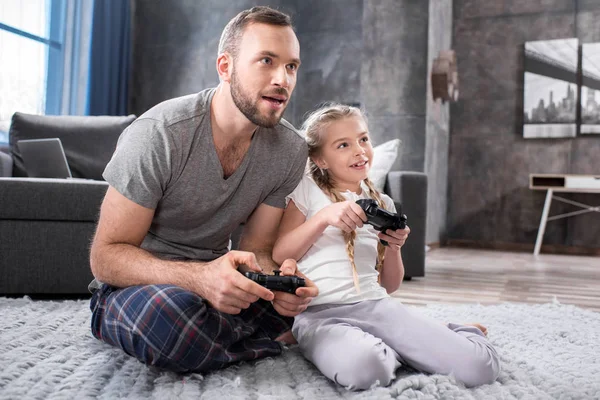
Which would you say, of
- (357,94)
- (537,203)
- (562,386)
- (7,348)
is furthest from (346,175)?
(537,203)

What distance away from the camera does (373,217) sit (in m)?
1.15

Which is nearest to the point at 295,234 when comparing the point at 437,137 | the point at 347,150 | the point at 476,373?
the point at 347,150

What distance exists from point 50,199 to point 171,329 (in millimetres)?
1290

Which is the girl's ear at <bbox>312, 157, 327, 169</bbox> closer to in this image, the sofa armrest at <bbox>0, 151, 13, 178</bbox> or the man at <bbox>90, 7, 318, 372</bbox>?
the man at <bbox>90, 7, 318, 372</bbox>

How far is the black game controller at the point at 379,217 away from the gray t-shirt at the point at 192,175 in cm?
25

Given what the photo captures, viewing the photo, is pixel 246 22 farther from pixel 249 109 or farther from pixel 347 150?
pixel 347 150

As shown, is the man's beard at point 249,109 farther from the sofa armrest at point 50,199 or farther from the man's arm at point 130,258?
the sofa armrest at point 50,199

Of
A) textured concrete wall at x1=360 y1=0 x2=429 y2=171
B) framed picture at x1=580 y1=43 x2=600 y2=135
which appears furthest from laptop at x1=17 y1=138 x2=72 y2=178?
framed picture at x1=580 y1=43 x2=600 y2=135

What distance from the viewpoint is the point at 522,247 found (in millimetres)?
5359

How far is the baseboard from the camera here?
5117 millimetres

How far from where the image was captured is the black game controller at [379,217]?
3.75ft

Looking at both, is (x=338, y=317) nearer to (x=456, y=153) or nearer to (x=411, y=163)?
(x=411, y=163)

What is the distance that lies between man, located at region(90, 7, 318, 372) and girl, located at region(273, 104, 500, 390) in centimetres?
8

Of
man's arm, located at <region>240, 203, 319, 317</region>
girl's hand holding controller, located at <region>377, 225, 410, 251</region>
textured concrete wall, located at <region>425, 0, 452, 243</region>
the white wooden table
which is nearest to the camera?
girl's hand holding controller, located at <region>377, 225, 410, 251</region>
